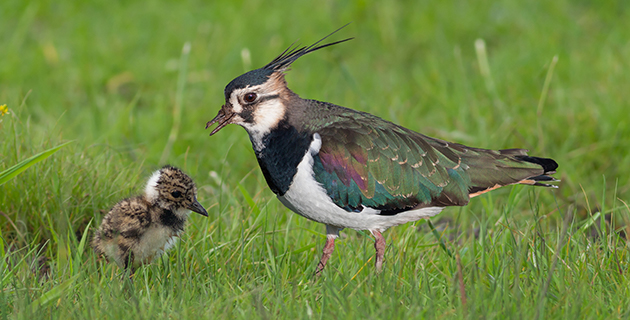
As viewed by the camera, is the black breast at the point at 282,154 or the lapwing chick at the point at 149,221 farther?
the lapwing chick at the point at 149,221

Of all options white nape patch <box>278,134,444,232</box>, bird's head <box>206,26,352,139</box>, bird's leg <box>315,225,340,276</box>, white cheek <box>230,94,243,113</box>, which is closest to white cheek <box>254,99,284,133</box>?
bird's head <box>206,26,352,139</box>

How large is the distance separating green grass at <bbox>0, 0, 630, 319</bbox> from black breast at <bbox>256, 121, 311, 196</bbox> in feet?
1.25

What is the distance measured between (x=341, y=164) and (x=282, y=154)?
381 millimetres

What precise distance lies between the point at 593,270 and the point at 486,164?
3.38 ft

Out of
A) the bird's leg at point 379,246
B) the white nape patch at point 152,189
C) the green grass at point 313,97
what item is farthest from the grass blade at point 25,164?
the bird's leg at point 379,246

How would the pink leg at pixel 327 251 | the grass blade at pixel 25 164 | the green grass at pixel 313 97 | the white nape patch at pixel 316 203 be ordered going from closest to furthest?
the green grass at pixel 313 97 → the grass blade at pixel 25 164 → the white nape patch at pixel 316 203 → the pink leg at pixel 327 251

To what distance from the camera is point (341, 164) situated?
4324mm

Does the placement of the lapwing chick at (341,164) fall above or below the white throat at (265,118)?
below

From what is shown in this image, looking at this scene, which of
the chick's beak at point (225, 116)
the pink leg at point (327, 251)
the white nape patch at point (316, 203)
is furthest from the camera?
the chick's beak at point (225, 116)

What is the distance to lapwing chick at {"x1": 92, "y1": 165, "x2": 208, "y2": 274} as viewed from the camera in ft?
14.5

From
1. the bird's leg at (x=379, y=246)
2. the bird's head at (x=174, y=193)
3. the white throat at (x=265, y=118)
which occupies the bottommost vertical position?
the bird's leg at (x=379, y=246)

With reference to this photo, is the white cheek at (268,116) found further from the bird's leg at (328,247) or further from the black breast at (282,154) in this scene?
the bird's leg at (328,247)

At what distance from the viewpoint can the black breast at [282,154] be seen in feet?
13.9

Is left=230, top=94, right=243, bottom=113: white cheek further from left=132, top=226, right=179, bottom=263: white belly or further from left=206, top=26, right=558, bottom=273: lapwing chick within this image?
left=132, top=226, right=179, bottom=263: white belly
